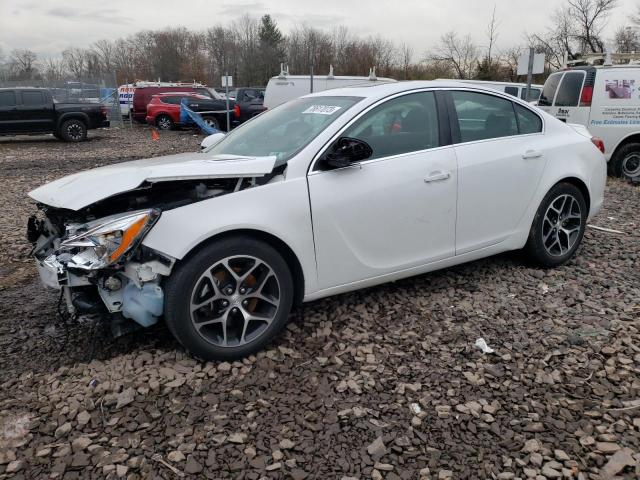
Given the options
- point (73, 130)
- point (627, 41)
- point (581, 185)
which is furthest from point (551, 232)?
point (627, 41)

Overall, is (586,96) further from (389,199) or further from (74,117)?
(74,117)

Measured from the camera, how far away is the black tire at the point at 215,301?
298 centimetres

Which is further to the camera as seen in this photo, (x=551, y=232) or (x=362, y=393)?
(x=551, y=232)

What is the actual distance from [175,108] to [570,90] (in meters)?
15.8

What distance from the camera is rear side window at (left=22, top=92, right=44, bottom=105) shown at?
1702 centimetres

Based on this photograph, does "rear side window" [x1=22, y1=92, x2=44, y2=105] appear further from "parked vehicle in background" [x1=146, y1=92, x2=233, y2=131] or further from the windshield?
the windshield

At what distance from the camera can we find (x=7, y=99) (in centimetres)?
1678

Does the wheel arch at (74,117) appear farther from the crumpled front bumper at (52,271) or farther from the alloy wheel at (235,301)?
the alloy wheel at (235,301)

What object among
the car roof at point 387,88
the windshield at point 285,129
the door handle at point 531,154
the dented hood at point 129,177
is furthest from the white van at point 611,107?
the dented hood at point 129,177

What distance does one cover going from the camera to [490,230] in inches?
165

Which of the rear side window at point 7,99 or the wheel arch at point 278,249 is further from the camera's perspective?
the rear side window at point 7,99

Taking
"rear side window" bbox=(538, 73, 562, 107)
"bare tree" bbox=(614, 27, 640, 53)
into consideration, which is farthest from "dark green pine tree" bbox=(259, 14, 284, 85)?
"rear side window" bbox=(538, 73, 562, 107)

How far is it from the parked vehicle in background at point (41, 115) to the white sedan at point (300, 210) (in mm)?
15562

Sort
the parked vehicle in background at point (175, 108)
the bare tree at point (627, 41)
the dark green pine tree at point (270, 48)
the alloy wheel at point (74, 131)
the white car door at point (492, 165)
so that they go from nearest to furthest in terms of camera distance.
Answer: the white car door at point (492, 165) → the alloy wheel at point (74, 131) → the parked vehicle in background at point (175, 108) → the bare tree at point (627, 41) → the dark green pine tree at point (270, 48)
